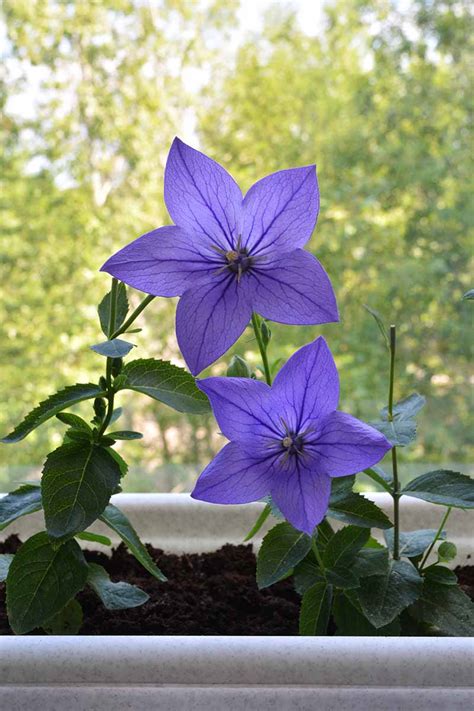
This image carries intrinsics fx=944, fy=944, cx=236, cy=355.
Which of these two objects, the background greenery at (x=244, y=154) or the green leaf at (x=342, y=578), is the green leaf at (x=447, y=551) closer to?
the green leaf at (x=342, y=578)

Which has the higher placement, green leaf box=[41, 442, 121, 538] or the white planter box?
green leaf box=[41, 442, 121, 538]

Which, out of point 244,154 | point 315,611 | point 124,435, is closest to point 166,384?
point 124,435

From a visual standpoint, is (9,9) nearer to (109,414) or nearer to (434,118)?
(434,118)

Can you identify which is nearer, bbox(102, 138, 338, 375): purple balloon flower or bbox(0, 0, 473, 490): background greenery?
bbox(102, 138, 338, 375): purple balloon flower

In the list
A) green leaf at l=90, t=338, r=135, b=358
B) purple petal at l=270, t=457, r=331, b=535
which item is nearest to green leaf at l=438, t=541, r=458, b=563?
purple petal at l=270, t=457, r=331, b=535

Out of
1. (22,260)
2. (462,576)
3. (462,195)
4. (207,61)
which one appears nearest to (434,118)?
(462,195)

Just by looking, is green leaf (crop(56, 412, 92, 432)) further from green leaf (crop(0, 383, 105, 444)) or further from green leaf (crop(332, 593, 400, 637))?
green leaf (crop(332, 593, 400, 637))

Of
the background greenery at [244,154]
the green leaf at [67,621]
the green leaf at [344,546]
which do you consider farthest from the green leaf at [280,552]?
the background greenery at [244,154]
